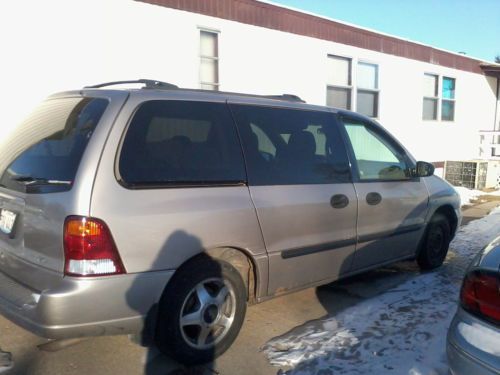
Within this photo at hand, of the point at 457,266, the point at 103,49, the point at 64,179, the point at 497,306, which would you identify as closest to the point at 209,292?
the point at 64,179

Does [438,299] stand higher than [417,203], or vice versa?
[417,203]

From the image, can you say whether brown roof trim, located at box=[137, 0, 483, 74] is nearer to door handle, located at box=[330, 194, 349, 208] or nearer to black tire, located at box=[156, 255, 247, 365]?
door handle, located at box=[330, 194, 349, 208]

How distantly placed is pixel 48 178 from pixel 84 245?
481 mm

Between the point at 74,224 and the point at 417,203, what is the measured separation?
3341mm

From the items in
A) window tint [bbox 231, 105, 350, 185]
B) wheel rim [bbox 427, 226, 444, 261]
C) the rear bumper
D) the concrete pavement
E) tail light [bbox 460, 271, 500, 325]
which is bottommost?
the concrete pavement

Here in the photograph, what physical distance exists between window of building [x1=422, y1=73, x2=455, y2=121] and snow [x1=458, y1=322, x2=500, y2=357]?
1085cm

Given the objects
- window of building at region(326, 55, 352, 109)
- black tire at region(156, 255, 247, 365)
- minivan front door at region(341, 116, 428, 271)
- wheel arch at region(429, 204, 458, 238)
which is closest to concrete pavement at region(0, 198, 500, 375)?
black tire at region(156, 255, 247, 365)

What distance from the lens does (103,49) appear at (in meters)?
Result: 6.38

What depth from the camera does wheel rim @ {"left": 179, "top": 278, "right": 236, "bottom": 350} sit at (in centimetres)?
304

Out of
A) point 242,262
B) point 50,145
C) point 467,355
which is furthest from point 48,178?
point 467,355

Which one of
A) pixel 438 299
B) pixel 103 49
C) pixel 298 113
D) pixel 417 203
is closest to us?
pixel 298 113

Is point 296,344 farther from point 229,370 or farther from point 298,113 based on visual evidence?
point 298,113

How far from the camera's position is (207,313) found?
3.12 meters

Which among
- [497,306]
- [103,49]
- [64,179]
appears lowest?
[497,306]
